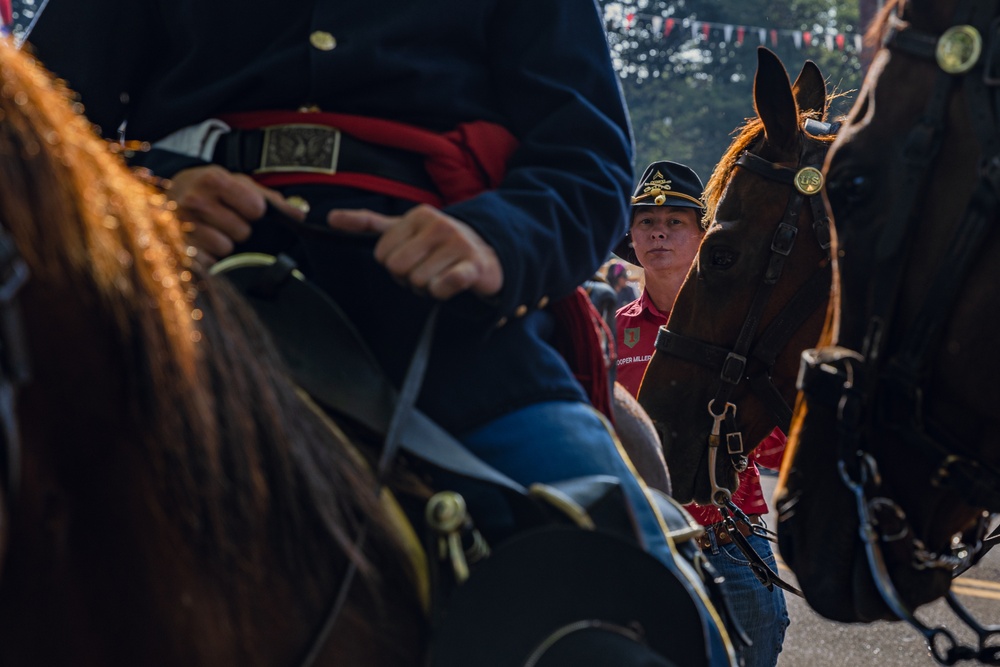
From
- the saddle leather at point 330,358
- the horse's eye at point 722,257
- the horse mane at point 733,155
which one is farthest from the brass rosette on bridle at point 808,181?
the saddle leather at point 330,358

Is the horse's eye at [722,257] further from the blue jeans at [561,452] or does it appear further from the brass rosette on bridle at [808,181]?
the blue jeans at [561,452]

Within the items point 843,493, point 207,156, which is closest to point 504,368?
point 207,156

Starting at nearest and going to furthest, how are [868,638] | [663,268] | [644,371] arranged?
[644,371] → [663,268] → [868,638]

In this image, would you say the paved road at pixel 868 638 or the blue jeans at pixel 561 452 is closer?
the blue jeans at pixel 561 452

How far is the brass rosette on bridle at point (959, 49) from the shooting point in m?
2.13

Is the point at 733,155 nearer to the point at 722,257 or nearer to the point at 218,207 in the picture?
the point at 722,257

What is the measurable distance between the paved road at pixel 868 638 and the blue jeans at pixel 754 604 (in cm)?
261

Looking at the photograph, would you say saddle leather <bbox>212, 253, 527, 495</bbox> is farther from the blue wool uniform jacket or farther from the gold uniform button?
the gold uniform button

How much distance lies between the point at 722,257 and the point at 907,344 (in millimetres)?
1752

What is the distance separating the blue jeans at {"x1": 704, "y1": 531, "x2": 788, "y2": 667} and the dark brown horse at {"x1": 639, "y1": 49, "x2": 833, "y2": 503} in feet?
1.09

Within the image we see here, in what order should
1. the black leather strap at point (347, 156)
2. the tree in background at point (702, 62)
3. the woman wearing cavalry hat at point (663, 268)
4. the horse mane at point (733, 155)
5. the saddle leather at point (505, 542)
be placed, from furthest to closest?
1. the tree in background at point (702, 62)
2. the woman wearing cavalry hat at point (663, 268)
3. the horse mane at point (733, 155)
4. the black leather strap at point (347, 156)
5. the saddle leather at point (505, 542)

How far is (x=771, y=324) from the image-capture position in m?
3.89

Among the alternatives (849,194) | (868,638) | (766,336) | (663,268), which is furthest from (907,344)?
(868,638)

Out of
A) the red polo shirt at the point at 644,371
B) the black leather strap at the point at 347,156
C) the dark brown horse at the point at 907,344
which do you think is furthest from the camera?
the red polo shirt at the point at 644,371
